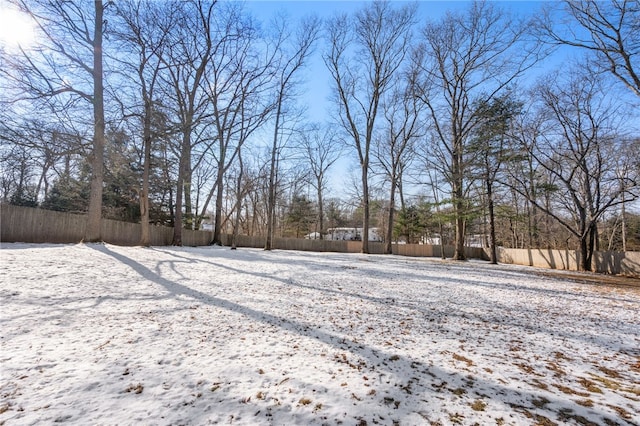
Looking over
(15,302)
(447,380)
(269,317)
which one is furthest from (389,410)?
(15,302)

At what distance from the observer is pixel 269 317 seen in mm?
4391

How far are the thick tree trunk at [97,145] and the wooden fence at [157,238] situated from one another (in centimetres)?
249

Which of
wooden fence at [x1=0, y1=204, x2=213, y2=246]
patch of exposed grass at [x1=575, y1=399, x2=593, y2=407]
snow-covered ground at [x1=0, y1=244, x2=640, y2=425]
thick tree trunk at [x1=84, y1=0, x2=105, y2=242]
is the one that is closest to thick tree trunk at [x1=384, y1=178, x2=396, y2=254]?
snow-covered ground at [x1=0, y1=244, x2=640, y2=425]

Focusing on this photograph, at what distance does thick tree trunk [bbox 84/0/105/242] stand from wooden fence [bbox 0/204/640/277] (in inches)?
98.1

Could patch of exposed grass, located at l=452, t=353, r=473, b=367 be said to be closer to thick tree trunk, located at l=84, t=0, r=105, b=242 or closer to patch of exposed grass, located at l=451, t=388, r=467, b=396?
patch of exposed grass, located at l=451, t=388, r=467, b=396

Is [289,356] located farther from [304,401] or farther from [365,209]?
[365,209]

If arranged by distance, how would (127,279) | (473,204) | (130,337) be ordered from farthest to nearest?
(473,204)
(127,279)
(130,337)

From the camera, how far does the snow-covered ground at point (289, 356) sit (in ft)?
7.01

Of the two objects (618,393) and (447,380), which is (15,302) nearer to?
(447,380)

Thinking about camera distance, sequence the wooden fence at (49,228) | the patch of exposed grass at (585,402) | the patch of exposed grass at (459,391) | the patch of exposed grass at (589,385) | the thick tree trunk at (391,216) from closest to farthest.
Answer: the patch of exposed grass at (585,402), the patch of exposed grass at (459,391), the patch of exposed grass at (589,385), the wooden fence at (49,228), the thick tree trunk at (391,216)

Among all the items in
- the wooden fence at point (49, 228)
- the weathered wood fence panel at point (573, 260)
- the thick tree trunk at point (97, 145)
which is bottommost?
the weathered wood fence panel at point (573, 260)

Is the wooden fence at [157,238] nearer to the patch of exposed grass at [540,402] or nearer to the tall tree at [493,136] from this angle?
the tall tree at [493,136]

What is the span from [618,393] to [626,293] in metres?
8.28


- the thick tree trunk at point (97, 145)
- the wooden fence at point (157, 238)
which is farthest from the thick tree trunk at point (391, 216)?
the thick tree trunk at point (97, 145)
